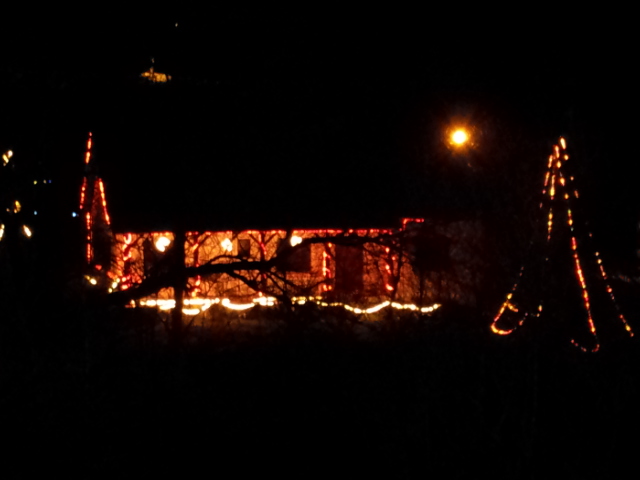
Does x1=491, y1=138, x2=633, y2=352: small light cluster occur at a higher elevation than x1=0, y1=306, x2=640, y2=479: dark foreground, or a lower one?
higher

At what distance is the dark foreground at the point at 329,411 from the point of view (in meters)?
5.21

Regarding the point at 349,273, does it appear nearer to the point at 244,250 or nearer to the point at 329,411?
the point at 244,250

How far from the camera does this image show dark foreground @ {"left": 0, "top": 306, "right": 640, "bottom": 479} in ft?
17.1

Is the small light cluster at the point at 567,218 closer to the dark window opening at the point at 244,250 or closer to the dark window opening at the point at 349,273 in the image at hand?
the dark window opening at the point at 349,273

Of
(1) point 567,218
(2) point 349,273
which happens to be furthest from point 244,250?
(1) point 567,218

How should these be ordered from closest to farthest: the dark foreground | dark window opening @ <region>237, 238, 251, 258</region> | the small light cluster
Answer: the dark foreground → the small light cluster → dark window opening @ <region>237, 238, 251, 258</region>

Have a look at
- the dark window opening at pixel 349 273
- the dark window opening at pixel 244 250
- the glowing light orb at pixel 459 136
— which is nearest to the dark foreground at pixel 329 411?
the dark window opening at pixel 244 250

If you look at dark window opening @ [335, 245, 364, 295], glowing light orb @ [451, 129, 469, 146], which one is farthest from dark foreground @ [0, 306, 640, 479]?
glowing light orb @ [451, 129, 469, 146]

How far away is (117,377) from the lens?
6.28 metres

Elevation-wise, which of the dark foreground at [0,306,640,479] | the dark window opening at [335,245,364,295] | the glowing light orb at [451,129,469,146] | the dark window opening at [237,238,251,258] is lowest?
the dark foreground at [0,306,640,479]

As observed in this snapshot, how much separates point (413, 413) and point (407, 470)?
40.5 inches

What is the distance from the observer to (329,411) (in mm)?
7184

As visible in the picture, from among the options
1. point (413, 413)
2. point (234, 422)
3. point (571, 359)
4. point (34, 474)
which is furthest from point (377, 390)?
point (34, 474)

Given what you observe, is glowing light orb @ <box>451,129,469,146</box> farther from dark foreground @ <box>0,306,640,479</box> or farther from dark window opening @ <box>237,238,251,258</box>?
dark window opening @ <box>237,238,251,258</box>
